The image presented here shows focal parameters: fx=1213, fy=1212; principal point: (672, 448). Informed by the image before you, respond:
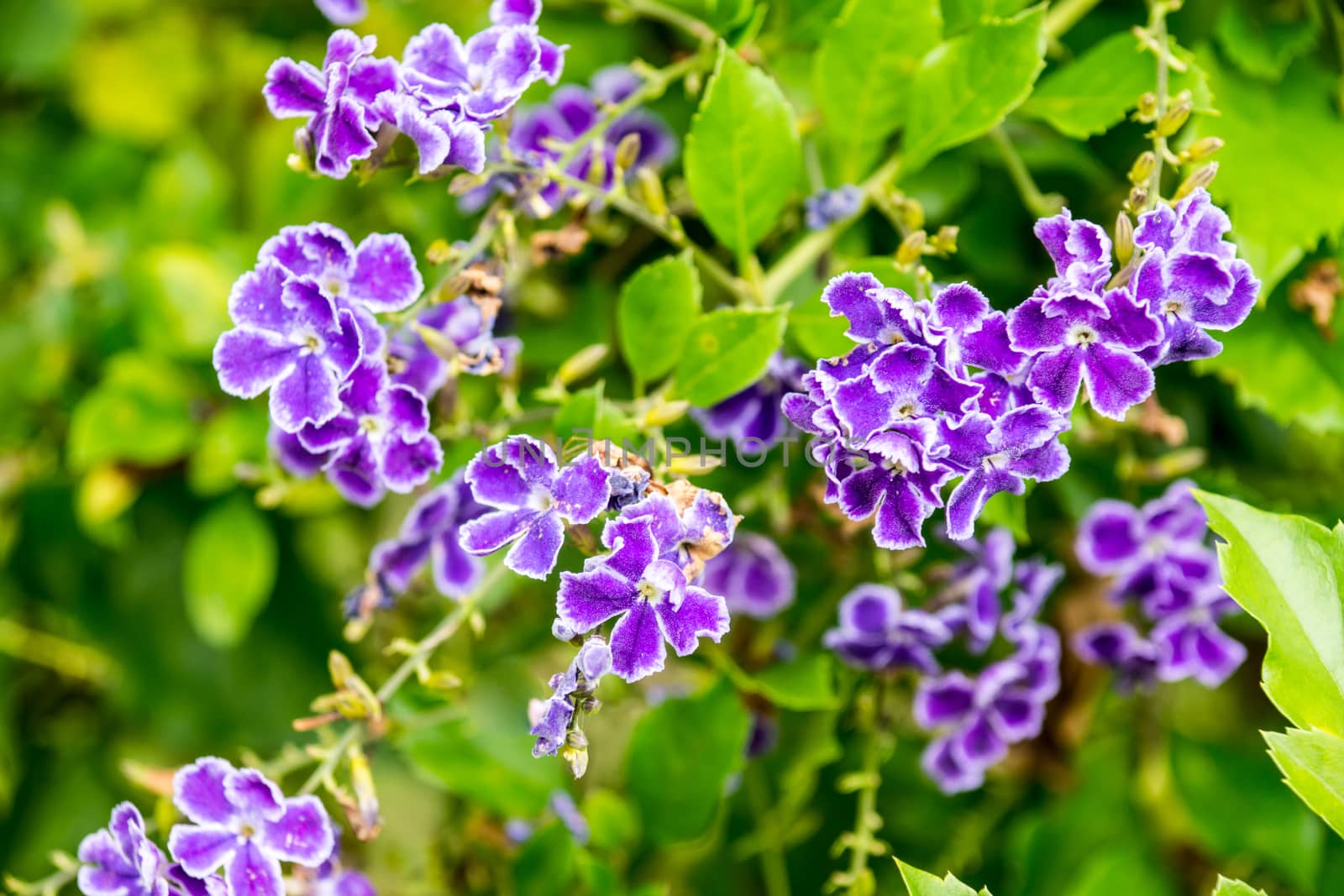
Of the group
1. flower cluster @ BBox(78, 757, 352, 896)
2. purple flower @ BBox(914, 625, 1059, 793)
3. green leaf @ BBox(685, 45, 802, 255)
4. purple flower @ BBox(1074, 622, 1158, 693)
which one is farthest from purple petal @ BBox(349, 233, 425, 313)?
purple flower @ BBox(1074, 622, 1158, 693)

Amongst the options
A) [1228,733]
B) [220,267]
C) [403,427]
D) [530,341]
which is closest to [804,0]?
[530,341]

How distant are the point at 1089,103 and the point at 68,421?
44.2 inches

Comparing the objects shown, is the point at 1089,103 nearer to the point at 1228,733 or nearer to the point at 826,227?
the point at 826,227

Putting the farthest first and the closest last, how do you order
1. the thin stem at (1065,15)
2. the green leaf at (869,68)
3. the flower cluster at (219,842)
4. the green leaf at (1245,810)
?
the green leaf at (1245,810)
the thin stem at (1065,15)
the green leaf at (869,68)
the flower cluster at (219,842)

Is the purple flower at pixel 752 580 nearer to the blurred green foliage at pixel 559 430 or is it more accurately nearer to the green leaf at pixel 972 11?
the blurred green foliage at pixel 559 430

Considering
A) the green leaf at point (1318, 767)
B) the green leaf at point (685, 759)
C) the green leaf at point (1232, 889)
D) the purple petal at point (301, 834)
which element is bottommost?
the green leaf at point (685, 759)

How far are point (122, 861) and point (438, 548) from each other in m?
0.30

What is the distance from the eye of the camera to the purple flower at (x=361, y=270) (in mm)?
776

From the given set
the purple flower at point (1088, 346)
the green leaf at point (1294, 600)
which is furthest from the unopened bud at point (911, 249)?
the green leaf at point (1294, 600)

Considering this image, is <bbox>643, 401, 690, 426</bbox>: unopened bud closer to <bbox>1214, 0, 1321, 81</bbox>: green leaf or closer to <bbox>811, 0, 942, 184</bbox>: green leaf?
<bbox>811, 0, 942, 184</bbox>: green leaf

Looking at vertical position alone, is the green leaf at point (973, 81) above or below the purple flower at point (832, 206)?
above

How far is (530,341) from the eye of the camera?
113 cm

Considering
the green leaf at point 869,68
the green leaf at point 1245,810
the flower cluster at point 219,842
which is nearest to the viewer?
the flower cluster at point 219,842

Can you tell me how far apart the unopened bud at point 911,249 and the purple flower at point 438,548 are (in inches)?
14.0
